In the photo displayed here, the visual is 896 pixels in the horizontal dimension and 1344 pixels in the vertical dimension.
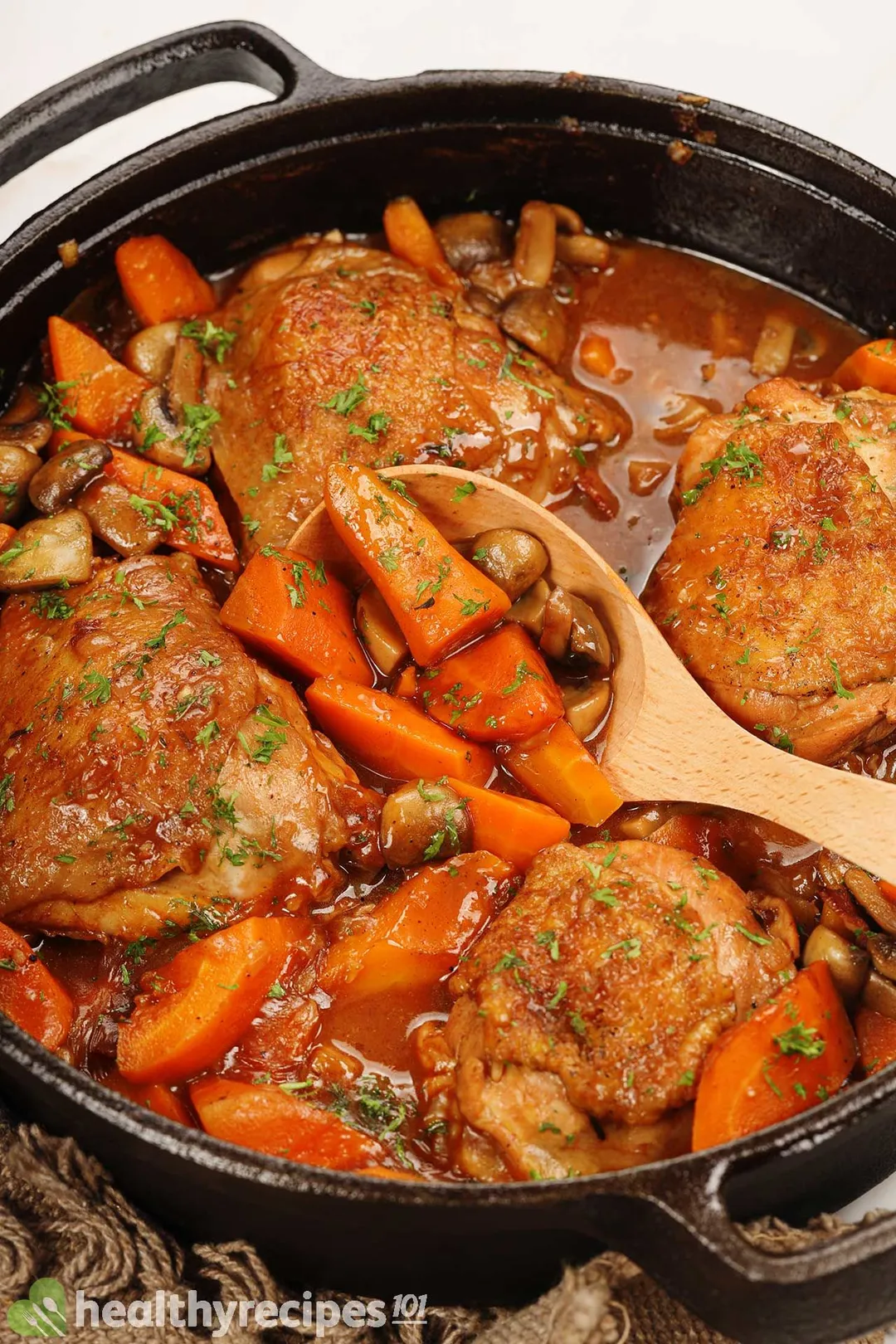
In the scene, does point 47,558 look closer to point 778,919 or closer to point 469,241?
point 469,241

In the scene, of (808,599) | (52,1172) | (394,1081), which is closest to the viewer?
(52,1172)

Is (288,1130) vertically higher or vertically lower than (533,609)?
lower

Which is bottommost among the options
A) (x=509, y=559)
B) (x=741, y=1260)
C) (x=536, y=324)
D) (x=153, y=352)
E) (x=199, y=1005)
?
(x=199, y=1005)

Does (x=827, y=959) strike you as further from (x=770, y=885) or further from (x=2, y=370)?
(x=2, y=370)

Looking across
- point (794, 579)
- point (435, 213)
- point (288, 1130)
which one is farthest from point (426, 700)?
point (435, 213)

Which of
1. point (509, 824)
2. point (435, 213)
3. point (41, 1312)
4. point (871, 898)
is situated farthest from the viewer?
point (435, 213)

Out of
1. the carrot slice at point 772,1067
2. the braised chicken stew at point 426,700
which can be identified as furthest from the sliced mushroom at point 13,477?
the carrot slice at point 772,1067

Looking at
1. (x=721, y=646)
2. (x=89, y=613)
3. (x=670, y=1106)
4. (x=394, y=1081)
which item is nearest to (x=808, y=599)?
Result: (x=721, y=646)
